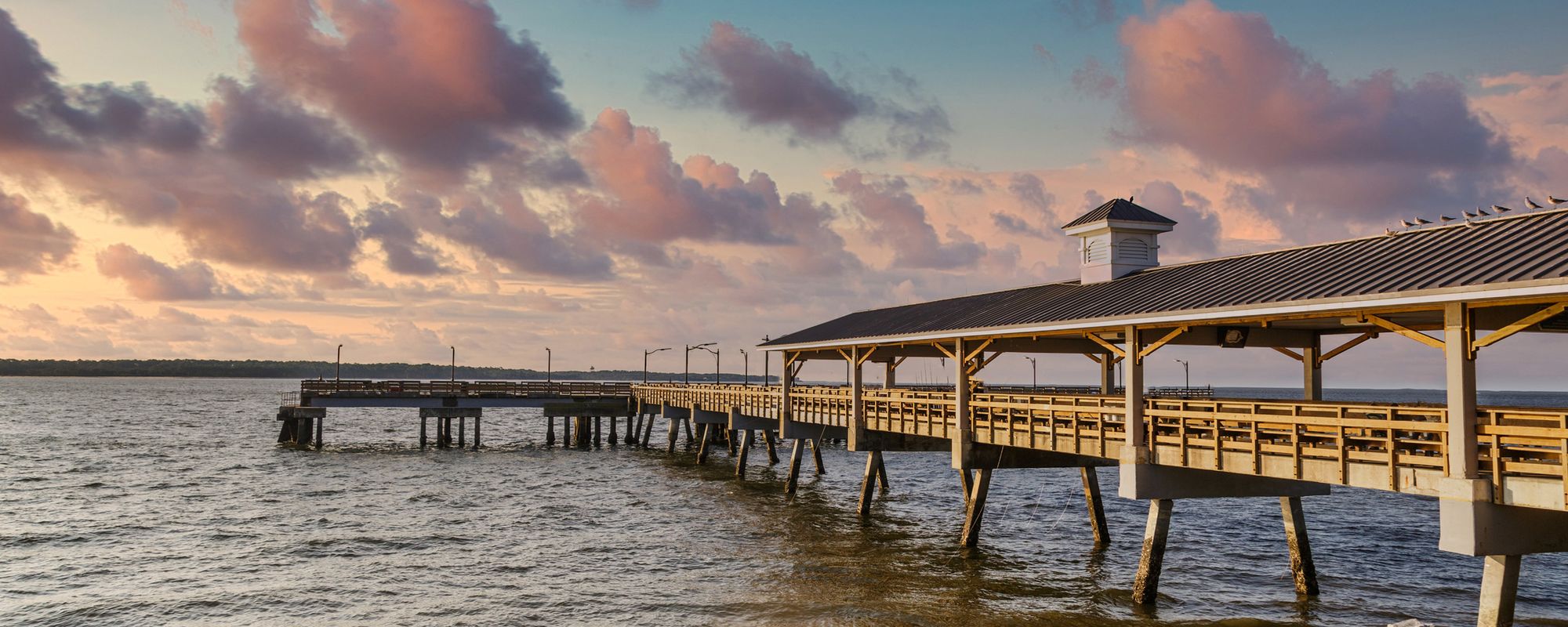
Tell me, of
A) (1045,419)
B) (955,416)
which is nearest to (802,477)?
(955,416)

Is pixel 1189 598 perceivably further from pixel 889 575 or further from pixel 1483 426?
pixel 1483 426

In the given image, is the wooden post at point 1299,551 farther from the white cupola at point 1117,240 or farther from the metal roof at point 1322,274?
the white cupola at point 1117,240

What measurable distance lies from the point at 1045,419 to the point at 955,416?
3333 millimetres

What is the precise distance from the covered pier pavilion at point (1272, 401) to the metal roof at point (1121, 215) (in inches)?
3.2

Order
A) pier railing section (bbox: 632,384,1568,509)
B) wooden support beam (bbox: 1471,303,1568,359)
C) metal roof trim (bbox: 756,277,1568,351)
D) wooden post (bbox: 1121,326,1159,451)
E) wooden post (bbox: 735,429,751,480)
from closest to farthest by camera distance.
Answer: metal roof trim (bbox: 756,277,1568,351)
wooden support beam (bbox: 1471,303,1568,359)
pier railing section (bbox: 632,384,1568,509)
wooden post (bbox: 1121,326,1159,451)
wooden post (bbox: 735,429,751,480)

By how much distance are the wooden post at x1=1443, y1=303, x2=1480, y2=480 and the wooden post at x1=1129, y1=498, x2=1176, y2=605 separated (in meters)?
6.68

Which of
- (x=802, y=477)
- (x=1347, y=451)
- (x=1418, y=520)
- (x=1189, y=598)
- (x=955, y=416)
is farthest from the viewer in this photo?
(x=802, y=477)

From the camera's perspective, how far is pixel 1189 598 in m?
20.2

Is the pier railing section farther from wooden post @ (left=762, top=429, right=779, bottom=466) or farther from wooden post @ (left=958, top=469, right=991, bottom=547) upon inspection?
wooden post @ (left=762, top=429, right=779, bottom=466)

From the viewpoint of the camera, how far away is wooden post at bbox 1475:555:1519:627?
12.2 metres

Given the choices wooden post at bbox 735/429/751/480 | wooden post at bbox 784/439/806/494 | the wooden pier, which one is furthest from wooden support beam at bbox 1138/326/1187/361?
wooden post at bbox 735/429/751/480

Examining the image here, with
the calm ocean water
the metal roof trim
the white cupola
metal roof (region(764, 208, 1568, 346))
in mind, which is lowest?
the calm ocean water

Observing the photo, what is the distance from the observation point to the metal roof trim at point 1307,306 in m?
11.1

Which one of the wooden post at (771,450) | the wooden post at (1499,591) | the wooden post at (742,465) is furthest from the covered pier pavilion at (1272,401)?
the wooden post at (771,450)
